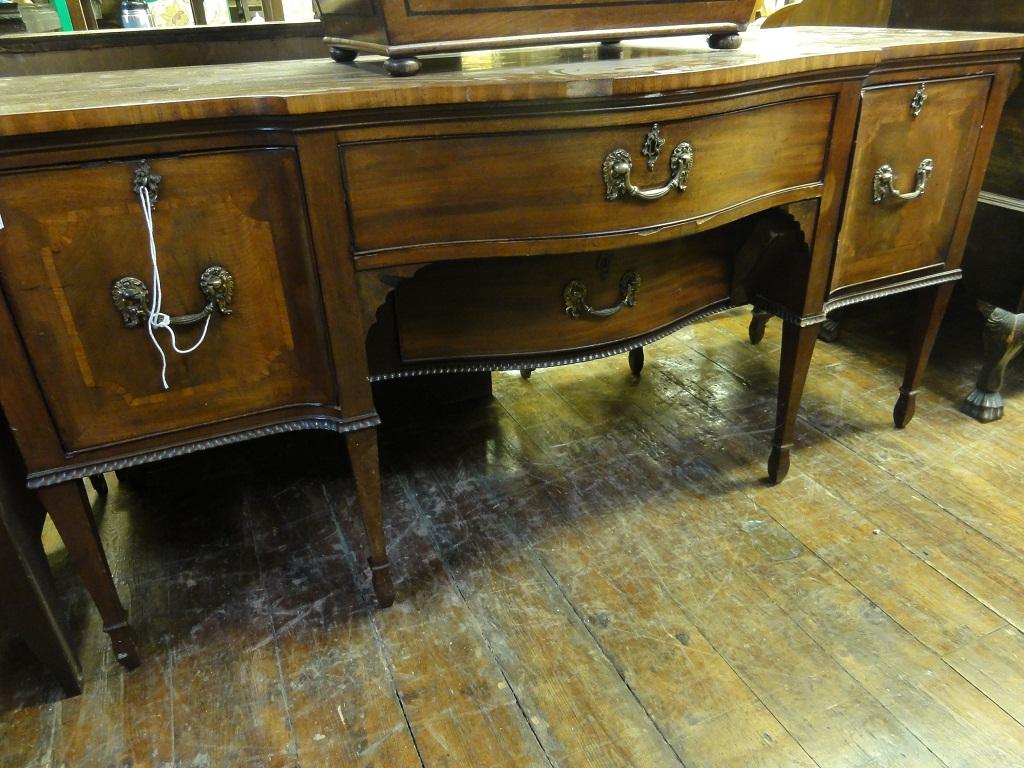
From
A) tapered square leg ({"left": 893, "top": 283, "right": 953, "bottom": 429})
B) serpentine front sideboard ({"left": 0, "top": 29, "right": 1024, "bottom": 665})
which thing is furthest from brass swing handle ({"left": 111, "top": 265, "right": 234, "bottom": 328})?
tapered square leg ({"left": 893, "top": 283, "right": 953, "bottom": 429})

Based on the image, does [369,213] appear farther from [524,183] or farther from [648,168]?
[648,168]

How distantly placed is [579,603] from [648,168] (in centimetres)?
66

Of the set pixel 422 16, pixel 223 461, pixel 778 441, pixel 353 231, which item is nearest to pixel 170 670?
pixel 223 461

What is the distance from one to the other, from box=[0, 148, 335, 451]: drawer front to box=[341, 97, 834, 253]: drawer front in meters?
0.10

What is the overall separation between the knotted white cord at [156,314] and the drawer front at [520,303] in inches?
12.2

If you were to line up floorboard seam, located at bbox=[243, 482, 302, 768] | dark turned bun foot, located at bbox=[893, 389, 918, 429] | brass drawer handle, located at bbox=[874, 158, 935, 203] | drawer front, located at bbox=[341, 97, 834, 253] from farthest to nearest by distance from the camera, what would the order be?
dark turned bun foot, located at bbox=[893, 389, 918, 429], brass drawer handle, located at bbox=[874, 158, 935, 203], floorboard seam, located at bbox=[243, 482, 302, 768], drawer front, located at bbox=[341, 97, 834, 253]

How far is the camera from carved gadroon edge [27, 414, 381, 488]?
0.87 m

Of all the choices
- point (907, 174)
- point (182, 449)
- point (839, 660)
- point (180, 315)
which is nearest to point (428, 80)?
point (180, 315)

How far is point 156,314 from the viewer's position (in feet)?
2.71

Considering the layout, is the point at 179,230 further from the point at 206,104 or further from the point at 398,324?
the point at 398,324

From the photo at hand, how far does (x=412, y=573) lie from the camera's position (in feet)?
3.97

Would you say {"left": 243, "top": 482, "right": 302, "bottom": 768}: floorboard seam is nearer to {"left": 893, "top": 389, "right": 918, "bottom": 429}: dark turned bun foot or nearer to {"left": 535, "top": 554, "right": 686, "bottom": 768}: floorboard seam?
{"left": 535, "top": 554, "right": 686, "bottom": 768}: floorboard seam

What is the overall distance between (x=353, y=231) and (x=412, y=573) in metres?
0.61

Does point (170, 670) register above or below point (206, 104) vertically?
below
